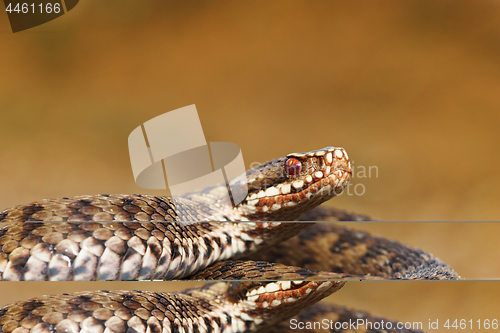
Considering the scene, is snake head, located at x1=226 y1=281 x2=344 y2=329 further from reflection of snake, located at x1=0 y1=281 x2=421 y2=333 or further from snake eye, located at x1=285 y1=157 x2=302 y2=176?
snake eye, located at x1=285 y1=157 x2=302 y2=176

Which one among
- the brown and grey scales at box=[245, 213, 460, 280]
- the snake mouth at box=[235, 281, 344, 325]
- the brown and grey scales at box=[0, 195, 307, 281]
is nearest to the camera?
the brown and grey scales at box=[0, 195, 307, 281]

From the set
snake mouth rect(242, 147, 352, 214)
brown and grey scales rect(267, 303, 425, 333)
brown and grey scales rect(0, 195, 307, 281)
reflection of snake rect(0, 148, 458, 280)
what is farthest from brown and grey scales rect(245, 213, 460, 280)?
brown and grey scales rect(0, 195, 307, 281)

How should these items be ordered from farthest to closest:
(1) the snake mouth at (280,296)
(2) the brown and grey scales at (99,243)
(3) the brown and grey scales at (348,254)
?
(3) the brown and grey scales at (348,254), (1) the snake mouth at (280,296), (2) the brown and grey scales at (99,243)

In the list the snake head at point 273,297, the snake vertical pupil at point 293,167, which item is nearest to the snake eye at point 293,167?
the snake vertical pupil at point 293,167

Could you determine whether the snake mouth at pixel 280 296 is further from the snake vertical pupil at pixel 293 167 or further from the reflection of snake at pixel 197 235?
the snake vertical pupil at pixel 293 167

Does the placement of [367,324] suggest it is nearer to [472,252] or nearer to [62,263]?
[472,252]

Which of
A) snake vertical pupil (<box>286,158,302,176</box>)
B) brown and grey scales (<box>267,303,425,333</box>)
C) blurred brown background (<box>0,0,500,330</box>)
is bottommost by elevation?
brown and grey scales (<box>267,303,425,333</box>)
